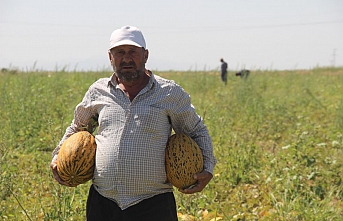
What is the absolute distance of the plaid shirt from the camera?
2.62m

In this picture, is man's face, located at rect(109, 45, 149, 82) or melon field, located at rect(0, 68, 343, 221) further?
melon field, located at rect(0, 68, 343, 221)

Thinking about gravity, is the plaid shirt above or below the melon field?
above

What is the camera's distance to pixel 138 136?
2.64 m

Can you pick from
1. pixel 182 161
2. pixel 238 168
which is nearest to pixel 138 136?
pixel 182 161

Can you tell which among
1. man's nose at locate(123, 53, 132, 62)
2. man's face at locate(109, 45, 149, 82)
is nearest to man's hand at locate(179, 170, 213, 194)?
man's face at locate(109, 45, 149, 82)

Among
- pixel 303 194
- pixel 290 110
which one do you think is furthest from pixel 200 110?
pixel 303 194

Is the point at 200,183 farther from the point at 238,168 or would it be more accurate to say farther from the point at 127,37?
the point at 238,168

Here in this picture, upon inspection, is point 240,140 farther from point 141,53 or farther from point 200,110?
point 141,53

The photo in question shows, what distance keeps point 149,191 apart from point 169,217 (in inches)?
9.8

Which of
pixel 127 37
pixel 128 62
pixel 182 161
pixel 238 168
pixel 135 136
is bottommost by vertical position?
pixel 238 168

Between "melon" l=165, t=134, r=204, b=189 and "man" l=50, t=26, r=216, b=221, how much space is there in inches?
1.5

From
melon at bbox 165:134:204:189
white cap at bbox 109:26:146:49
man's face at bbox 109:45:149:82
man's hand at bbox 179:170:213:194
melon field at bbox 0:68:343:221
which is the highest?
white cap at bbox 109:26:146:49

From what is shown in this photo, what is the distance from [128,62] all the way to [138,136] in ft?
1.50

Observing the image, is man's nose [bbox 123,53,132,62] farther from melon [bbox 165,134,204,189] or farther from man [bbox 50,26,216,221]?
melon [bbox 165,134,204,189]
